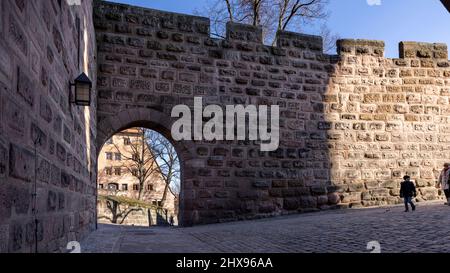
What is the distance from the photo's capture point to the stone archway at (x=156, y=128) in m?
8.62

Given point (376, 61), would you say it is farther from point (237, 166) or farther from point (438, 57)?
point (237, 166)

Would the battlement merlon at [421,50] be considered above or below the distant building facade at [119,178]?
Answer: above

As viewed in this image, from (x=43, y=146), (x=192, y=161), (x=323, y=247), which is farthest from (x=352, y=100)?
(x=43, y=146)

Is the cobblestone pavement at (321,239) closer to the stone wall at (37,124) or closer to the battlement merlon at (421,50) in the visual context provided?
the stone wall at (37,124)

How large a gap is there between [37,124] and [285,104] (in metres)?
7.62

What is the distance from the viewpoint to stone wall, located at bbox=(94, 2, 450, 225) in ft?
29.6

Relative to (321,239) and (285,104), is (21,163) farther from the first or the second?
(285,104)

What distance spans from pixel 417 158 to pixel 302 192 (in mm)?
3117

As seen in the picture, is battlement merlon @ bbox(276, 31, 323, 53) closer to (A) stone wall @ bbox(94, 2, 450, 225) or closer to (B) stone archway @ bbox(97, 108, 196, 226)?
(A) stone wall @ bbox(94, 2, 450, 225)

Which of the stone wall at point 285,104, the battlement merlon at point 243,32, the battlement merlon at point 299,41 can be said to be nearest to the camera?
the stone wall at point 285,104

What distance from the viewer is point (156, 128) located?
940cm

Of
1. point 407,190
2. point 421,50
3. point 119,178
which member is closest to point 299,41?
point 421,50

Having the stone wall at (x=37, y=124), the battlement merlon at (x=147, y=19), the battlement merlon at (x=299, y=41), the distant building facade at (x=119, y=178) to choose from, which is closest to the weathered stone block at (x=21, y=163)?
the stone wall at (x=37, y=124)

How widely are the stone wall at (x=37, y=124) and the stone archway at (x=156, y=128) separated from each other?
3.86 m
